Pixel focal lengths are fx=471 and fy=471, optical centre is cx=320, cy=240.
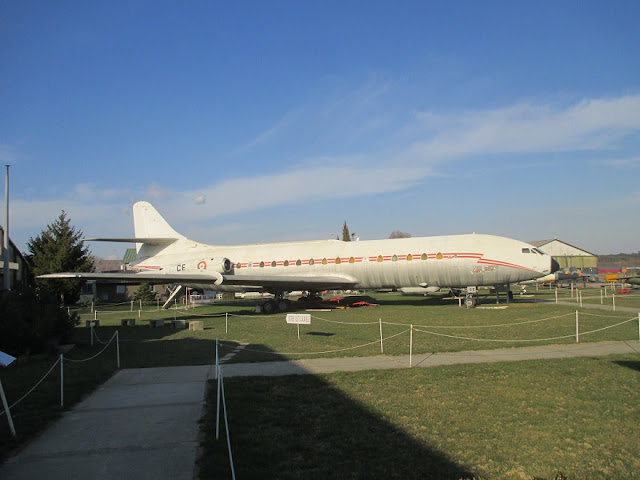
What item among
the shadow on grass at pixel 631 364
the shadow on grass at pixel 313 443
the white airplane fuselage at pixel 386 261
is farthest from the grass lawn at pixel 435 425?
the white airplane fuselage at pixel 386 261

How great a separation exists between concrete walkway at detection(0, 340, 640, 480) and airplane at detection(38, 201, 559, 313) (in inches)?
485

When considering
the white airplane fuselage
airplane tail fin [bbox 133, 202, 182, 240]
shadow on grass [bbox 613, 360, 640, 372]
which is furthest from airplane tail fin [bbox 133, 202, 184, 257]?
shadow on grass [bbox 613, 360, 640, 372]

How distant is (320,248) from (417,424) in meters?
22.5

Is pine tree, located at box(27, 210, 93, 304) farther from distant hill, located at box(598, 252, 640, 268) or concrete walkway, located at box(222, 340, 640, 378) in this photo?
distant hill, located at box(598, 252, 640, 268)

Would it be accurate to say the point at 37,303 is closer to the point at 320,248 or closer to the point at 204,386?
the point at 204,386

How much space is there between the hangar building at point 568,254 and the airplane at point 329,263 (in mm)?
69684

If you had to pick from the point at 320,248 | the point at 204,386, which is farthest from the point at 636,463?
the point at 320,248

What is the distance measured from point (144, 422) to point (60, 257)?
3863 cm

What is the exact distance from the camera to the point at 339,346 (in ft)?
44.4

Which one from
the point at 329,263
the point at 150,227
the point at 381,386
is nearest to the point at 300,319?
the point at 381,386

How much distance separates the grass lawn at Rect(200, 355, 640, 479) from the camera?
16.7ft

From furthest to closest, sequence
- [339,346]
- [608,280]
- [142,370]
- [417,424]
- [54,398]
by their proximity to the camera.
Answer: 1. [608,280]
2. [339,346]
3. [142,370]
4. [54,398]
5. [417,424]

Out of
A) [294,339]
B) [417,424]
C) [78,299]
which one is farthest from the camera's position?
[78,299]

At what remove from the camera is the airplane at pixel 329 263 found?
78.2 ft
